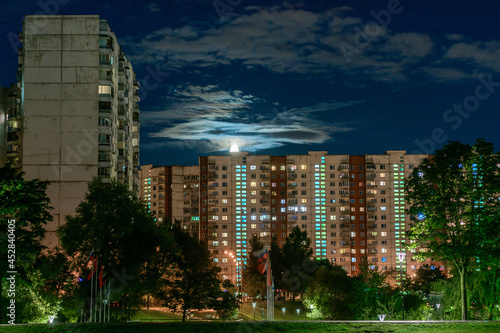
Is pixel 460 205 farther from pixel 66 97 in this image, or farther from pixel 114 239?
pixel 66 97

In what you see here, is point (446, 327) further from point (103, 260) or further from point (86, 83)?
point (86, 83)

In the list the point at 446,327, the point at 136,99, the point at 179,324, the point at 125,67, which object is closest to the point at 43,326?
the point at 179,324

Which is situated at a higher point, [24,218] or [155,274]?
[24,218]

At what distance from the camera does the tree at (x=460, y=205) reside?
43250 mm

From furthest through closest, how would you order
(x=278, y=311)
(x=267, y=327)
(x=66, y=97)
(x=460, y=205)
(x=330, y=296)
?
(x=278, y=311)
(x=330, y=296)
(x=66, y=97)
(x=460, y=205)
(x=267, y=327)

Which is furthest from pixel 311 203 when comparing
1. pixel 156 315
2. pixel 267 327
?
pixel 267 327

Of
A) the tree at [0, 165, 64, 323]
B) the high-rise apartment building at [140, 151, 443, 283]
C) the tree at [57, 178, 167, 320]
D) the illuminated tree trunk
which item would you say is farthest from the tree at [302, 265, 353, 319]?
the high-rise apartment building at [140, 151, 443, 283]

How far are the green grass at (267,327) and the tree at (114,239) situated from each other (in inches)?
603

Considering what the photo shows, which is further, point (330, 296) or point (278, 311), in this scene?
point (278, 311)

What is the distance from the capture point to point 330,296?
83.4 m

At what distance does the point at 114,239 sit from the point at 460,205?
30.5 metres

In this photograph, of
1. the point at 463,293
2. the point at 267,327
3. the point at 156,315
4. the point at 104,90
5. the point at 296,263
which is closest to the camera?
the point at 267,327

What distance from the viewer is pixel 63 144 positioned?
7275cm

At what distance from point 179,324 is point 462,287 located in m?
22.4
